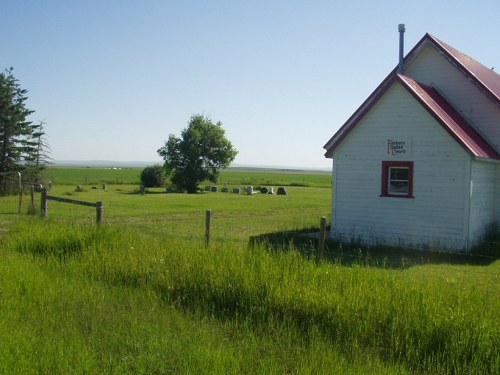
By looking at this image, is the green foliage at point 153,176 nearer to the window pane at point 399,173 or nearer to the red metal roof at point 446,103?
the red metal roof at point 446,103

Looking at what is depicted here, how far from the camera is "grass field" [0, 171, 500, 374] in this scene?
564cm

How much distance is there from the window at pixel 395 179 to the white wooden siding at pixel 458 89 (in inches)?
136

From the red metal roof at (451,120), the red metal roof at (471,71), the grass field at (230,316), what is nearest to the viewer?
the grass field at (230,316)

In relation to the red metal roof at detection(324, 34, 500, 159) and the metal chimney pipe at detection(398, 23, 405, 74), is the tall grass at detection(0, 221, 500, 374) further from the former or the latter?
the metal chimney pipe at detection(398, 23, 405, 74)

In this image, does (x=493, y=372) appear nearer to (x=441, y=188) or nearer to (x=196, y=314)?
(x=196, y=314)

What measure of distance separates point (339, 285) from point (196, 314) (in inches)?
86.2

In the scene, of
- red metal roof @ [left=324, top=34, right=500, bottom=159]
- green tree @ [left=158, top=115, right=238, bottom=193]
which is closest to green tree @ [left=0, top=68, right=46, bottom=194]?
green tree @ [left=158, top=115, right=238, bottom=193]

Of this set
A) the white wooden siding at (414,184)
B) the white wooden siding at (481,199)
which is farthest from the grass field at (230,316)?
the white wooden siding at (481,199)

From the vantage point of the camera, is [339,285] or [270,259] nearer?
[339,285]

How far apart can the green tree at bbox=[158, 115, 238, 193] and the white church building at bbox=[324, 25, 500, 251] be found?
38042 mm

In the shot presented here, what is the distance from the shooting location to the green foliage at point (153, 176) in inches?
2391

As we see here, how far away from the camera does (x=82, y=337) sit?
20.8 feet

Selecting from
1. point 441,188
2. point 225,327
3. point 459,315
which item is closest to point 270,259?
point 225,327

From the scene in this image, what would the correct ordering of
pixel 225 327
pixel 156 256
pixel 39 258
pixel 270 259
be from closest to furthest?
pixel 225 327 → pixel 270 259 → pixel 156 256 → pixel 39 258
